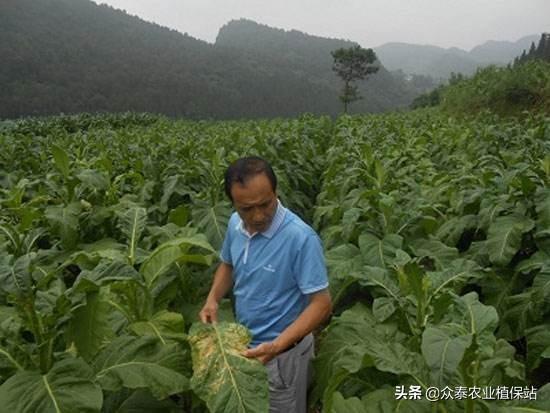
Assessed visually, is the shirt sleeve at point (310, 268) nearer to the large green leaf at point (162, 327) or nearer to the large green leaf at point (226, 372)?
the large green leaf at point (226, 372)

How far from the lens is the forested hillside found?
228 feet

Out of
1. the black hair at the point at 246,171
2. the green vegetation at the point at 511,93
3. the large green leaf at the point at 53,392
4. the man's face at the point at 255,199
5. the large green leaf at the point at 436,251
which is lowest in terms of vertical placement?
the large green leaf at the point at 53,392

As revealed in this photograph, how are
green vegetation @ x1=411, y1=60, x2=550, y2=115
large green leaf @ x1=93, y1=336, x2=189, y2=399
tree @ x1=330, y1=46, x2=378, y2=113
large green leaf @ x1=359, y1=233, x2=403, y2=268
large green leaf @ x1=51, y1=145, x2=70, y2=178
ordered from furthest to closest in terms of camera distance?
tree @ x1=330, y1=46, x2=378, y2=113, green vegetation @ x1=411, y1=60, x2=550, y2=115, large green leaf @ x1=51, y1=145, x2=70, y2=178, large green leaf @ x1=359, y1=233, x2=403, y2=268, large green leaf @ x1=93, y1=336, x2=189, y2=399

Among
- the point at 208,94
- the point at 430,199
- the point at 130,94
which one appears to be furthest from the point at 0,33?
A: the point at 430,199

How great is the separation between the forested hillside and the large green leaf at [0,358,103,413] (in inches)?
2494

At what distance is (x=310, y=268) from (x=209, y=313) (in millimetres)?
554

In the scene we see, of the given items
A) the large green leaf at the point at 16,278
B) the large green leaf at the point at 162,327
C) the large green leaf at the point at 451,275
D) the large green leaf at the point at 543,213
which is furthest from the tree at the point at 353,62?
the large green leaf at the point at 16,278

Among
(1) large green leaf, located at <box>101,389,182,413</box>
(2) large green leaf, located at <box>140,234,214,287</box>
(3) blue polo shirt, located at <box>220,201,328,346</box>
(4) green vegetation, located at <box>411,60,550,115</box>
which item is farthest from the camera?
(4) green vegetation, located at <box>411,60,550,115</box>

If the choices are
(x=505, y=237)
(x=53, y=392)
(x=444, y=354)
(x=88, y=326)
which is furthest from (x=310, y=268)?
(x=505, y=237)

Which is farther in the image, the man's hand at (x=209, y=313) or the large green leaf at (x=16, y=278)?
the man's hand at (x=209, y=313)

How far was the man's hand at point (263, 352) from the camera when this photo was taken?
2.08 meters

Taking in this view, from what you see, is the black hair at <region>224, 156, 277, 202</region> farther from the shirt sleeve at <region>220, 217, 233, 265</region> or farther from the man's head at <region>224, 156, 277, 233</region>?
the shirt sleeve at <region>220, 217, 233, 265</region>

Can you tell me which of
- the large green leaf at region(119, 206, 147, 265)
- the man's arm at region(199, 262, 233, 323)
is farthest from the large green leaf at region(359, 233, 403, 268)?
the large green leaf at region(119, 206, 147, 265)

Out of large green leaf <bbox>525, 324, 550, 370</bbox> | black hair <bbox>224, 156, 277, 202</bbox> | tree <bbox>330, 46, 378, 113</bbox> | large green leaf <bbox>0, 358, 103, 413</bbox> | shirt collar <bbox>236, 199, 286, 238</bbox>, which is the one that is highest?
tree <bbox>330, 46, 378, 113</bbox>
